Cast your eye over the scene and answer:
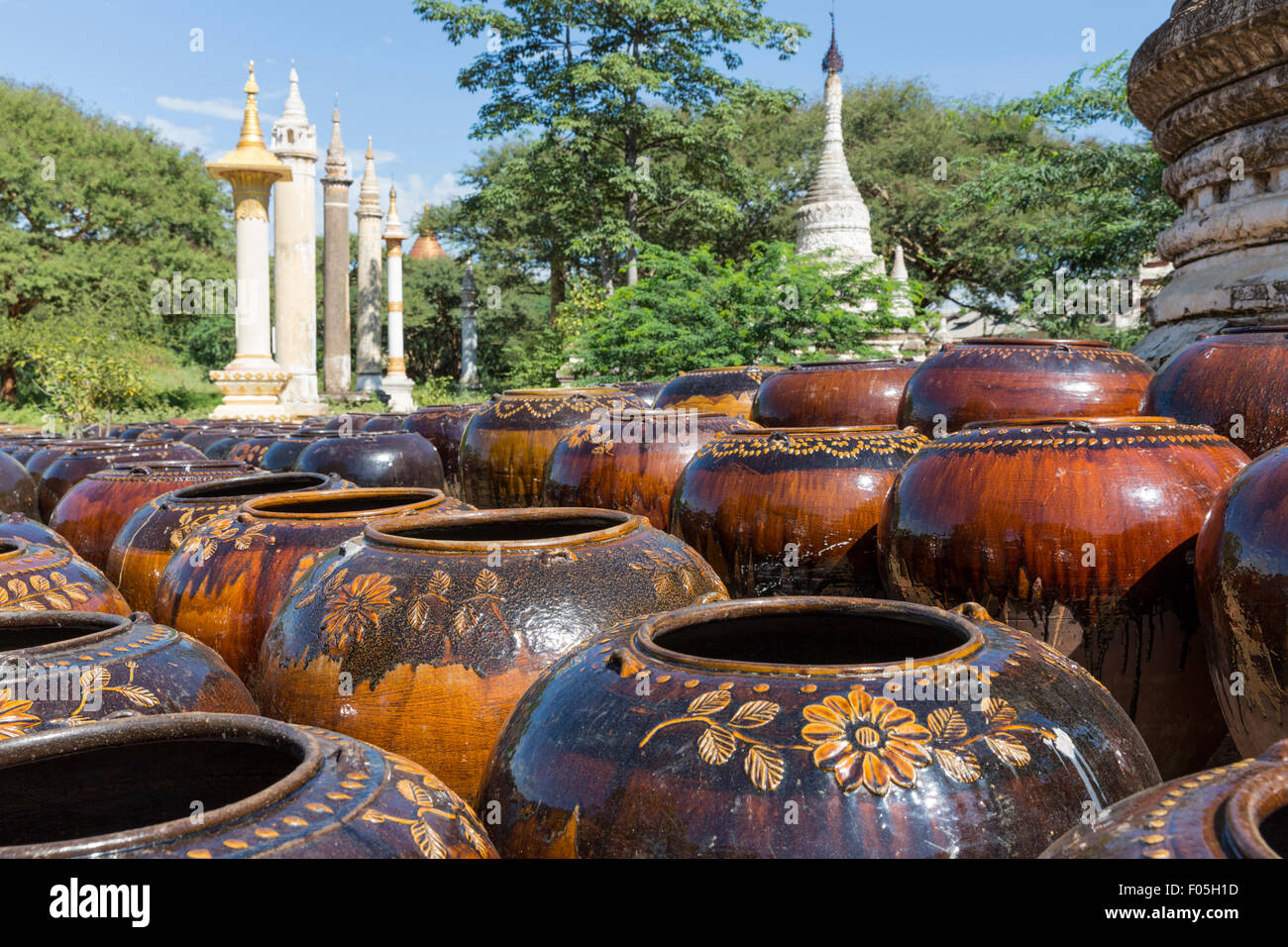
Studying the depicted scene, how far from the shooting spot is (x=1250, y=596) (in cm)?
304

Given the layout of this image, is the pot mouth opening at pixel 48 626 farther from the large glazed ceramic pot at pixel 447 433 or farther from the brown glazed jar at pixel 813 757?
the large glazed ceramic pot at pixel 447 433

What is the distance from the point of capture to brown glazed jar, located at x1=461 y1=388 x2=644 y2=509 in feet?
23.2

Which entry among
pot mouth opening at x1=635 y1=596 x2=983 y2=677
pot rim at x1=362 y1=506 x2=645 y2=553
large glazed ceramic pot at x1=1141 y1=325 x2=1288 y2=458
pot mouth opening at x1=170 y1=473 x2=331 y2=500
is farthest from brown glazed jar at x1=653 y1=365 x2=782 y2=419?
pot mouth opening at x1=635 y1=596 x2=983 y2=677

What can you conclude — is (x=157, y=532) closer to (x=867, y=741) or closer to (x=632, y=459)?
(x=632, y=459)

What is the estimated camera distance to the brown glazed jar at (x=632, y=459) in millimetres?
5711

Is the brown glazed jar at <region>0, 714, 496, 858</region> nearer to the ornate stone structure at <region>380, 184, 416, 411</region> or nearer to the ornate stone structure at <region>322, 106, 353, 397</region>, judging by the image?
the ornate stone structure at <region>380, 184, 416, 411</region>

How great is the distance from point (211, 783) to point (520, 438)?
5.17 m

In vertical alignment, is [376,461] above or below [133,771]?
above

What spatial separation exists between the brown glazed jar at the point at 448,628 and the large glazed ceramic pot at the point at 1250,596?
4.93 feet

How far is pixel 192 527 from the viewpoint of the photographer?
481cm

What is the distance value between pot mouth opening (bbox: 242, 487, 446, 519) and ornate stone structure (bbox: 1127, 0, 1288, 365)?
5101 millimetres

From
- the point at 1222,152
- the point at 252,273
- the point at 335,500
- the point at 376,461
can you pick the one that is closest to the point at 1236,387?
the point at 1222,152

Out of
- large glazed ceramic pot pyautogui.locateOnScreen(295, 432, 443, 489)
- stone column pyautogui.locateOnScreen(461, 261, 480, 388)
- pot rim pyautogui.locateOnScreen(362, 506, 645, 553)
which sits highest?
stone column pyautogui.locateOnScreen(461, 261, 480, 388)
